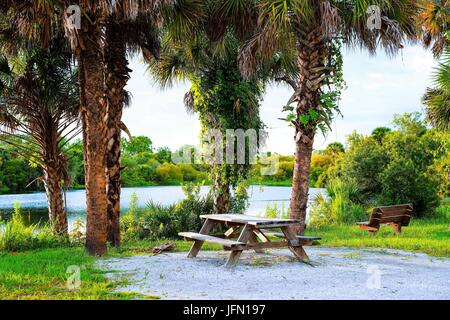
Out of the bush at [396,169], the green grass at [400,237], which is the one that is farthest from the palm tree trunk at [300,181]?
the bush at [396,169]

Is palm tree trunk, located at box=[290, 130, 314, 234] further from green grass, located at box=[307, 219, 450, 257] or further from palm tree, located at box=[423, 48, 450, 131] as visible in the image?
palm tree, located at box=[423, 48, 450, 131]

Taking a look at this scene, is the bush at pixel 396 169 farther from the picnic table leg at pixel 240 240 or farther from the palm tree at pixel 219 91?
the picnic table leg at pixel 240 240

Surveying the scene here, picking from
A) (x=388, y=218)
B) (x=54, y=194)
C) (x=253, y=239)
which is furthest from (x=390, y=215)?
(x=54, y=194)

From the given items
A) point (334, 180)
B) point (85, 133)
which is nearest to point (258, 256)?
point (85, 133)

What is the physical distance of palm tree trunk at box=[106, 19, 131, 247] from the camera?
12094 millimetres

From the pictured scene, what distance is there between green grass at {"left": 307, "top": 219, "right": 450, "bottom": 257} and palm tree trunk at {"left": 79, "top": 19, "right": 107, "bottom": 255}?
5044 millimetres

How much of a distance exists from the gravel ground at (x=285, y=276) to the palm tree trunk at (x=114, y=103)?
2.62m

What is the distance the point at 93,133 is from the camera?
10117 millimetres

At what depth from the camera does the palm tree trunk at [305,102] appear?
12.1 m

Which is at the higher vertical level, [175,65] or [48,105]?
[175,65]

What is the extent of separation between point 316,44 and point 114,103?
472 centimetres

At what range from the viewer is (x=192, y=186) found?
1675 cm

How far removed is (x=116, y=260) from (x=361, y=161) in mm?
12420
